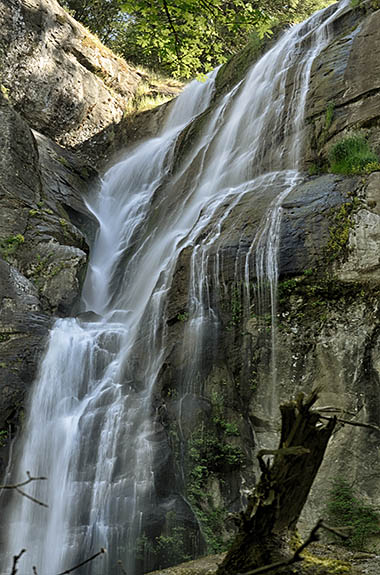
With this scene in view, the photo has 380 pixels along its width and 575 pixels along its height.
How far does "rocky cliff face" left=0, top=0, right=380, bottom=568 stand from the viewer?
562cm

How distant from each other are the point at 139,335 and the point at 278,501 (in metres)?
4.73

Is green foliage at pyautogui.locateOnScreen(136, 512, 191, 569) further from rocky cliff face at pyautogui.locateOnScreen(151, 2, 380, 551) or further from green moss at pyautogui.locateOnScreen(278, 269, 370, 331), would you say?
green moss at pyautogui.locateOnScreen(278, 269, 370, 331)

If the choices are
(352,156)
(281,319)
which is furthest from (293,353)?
(352,156)

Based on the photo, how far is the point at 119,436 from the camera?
6.36 metres

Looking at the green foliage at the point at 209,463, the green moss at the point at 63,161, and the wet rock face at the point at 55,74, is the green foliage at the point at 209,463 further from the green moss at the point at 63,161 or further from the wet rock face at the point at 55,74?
the wet rock face at the point at 55,74

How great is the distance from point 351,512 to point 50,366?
4.49 meters

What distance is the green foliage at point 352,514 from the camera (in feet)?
16.6

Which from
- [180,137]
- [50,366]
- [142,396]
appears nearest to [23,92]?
[180,137]

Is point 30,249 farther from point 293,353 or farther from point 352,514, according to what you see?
point 352,514

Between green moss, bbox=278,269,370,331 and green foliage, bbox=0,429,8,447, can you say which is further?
green foliage, bbox=0,429,8,447

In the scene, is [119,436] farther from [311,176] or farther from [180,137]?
[180,137]

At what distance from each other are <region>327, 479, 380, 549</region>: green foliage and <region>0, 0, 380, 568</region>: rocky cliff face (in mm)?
109

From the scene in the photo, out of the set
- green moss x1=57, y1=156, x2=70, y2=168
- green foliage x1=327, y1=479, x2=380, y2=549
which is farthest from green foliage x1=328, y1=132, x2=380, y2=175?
green moss x1=57, y1=156, x2=70, y2=168

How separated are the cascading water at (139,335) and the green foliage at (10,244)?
1.59 meters
